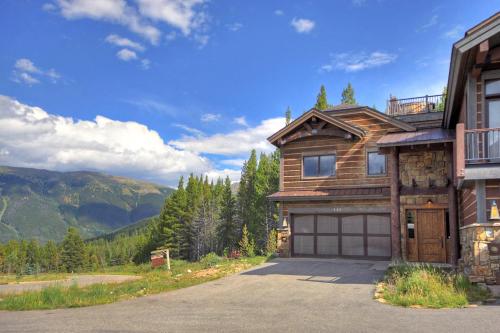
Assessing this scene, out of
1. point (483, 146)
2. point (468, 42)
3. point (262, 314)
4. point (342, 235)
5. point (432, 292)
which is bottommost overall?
point (262, 314)

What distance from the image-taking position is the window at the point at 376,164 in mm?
20250

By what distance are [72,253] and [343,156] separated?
92776 millimetres

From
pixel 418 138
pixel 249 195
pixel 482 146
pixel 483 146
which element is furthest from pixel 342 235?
pixel 249 195

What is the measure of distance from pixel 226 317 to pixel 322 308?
212 cm

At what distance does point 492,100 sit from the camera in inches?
510

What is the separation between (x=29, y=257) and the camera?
11725 centimetres

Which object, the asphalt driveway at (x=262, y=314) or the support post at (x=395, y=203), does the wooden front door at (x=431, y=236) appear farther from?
the asphalt driveway at (x=262, y=314)

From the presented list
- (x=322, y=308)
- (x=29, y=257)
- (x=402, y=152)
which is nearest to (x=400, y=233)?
(x=402, y=152)

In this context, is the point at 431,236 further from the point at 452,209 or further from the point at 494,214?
the point at 494,214

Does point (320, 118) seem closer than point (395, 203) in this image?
No

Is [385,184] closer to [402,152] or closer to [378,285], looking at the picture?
[402,152]

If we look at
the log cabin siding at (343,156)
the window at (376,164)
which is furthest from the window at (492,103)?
the window at (376,164)

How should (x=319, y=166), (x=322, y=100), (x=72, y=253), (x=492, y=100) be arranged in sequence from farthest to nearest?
(x=72, y=253)
(x=322, y=100)
(x=319, y=166)
(x=492, y=100)

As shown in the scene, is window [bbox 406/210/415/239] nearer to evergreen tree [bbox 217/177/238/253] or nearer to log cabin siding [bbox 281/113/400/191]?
log cabin siding [bbox 281/113/400/191]
